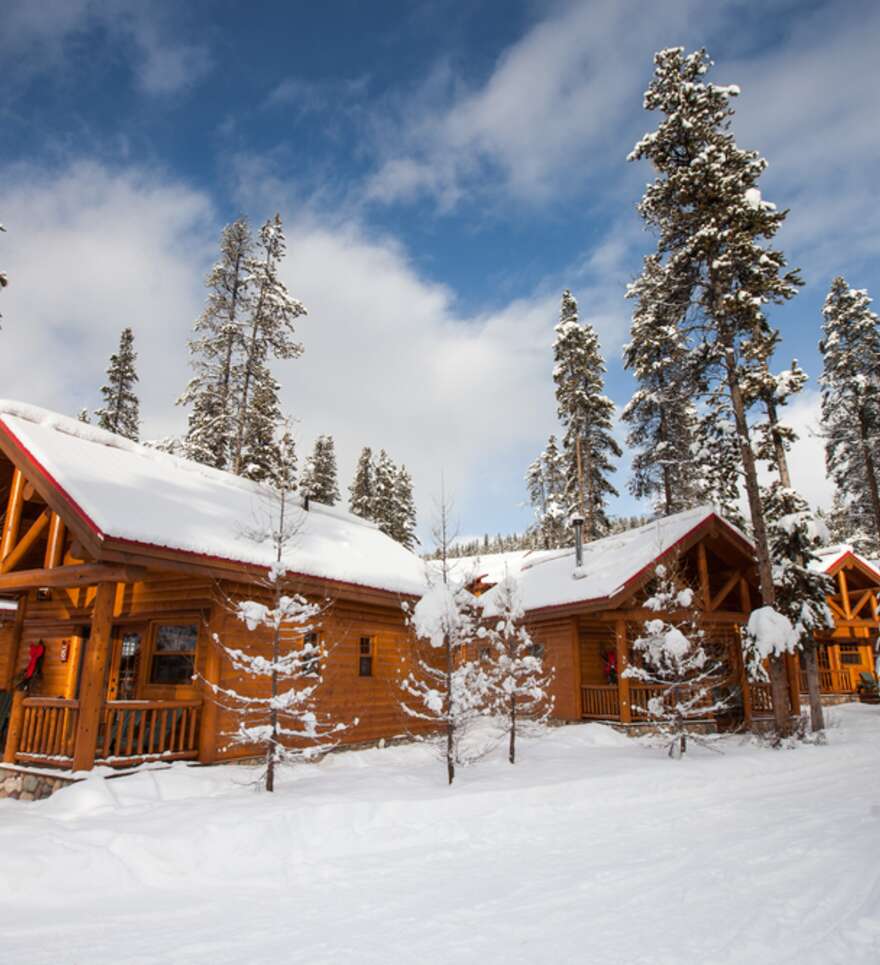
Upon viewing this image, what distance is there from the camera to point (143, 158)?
42.2 feet

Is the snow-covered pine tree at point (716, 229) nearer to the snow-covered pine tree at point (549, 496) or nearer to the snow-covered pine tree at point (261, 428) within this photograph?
the snow-covered pine tree at point (261, 428)

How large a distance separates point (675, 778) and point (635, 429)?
835 inches

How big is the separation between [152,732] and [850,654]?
106ft

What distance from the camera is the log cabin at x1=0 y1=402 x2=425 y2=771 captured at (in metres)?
9.88

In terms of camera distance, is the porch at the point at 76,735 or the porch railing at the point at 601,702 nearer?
the porch at the point at 76,735

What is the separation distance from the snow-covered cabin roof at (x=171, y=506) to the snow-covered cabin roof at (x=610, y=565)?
13.0ft

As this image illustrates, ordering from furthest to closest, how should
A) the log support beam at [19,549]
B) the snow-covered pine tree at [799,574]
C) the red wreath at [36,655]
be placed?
the snow-covered pine tree at [799,574] → the red wreath at [36,655] → the log support beam at [19,549]

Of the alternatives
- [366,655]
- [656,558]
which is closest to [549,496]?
[656,558]

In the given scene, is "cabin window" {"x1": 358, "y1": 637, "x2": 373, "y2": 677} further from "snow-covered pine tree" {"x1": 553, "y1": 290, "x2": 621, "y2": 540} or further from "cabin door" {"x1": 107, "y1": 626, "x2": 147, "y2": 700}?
"snow-covered pine tree" {"x1": 553, "y1": 290, "x2": 621, "y2": 540}

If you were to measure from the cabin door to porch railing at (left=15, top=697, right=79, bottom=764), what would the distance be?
2.71 meters

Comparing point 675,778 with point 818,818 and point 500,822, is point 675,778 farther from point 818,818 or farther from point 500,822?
point 500,822

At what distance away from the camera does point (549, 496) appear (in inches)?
1761

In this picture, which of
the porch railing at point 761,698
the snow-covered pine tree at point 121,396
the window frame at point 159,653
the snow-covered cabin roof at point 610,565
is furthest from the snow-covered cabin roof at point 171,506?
the snow-covered pine tree at point 121,396

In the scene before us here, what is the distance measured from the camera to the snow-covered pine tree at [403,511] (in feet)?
150
